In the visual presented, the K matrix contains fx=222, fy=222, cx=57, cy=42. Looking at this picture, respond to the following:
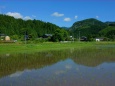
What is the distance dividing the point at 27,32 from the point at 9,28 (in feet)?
38.3

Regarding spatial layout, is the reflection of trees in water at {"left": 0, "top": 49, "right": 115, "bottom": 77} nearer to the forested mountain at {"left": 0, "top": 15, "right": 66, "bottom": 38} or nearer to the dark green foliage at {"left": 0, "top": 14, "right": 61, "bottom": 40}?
the dark green foliage at {"left": 0, "top": 14, "right": 61, "bottom": 40}

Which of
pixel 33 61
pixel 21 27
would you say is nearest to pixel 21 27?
pixel 21 27

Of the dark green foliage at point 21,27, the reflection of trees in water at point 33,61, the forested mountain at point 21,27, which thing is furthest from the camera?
the forested mountain at point 21,27

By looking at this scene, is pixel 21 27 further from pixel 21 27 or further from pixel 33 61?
pixel 33 61

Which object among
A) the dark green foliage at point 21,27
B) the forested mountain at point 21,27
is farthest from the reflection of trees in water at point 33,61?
the forested mountain at point 21,27

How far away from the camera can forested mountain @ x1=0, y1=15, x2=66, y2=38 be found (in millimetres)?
94062

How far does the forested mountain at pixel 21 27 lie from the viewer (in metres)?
94.1

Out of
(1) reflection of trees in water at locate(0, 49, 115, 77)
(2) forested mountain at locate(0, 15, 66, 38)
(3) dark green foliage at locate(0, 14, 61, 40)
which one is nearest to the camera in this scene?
(1) reflection of trees in water at locate(0, 49, 115, 77)

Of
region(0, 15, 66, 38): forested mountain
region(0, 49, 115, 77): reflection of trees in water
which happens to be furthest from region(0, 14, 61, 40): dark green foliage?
region(0, 49, 115, 77): reflection of trees in water

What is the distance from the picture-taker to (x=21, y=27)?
376 ft

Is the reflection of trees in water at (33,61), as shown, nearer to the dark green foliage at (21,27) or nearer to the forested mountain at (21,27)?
the dark green foliage at (21,27)

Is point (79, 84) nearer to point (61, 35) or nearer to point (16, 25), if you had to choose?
point (61, 35)

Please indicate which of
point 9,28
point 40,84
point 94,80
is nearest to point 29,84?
point 40,84

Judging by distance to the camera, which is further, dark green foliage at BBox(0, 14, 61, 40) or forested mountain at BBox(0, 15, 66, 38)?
forested mountain at BBox(0, 15, 66, 38)
